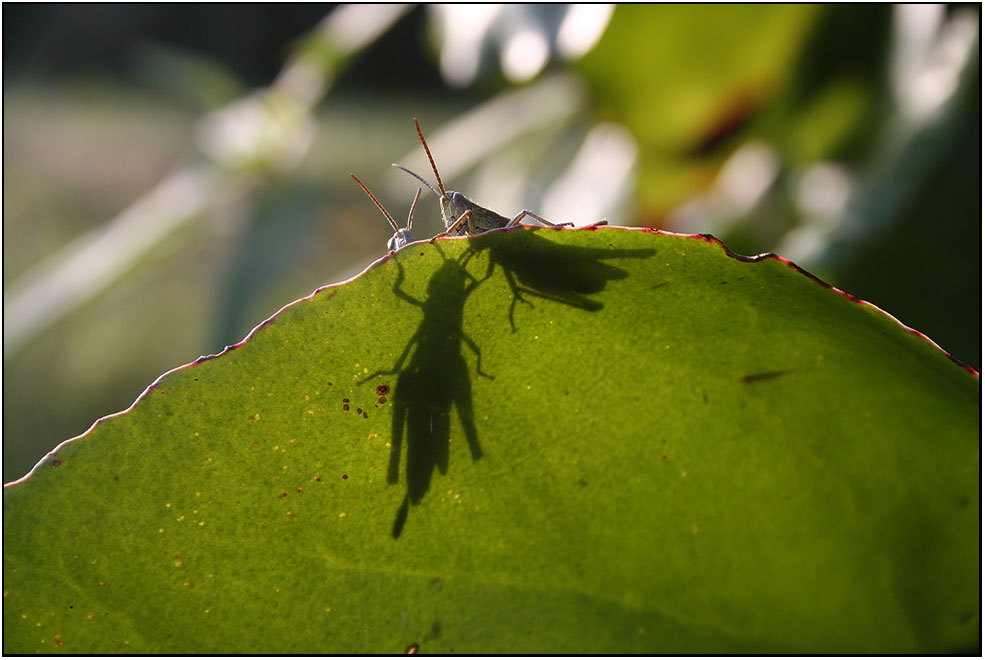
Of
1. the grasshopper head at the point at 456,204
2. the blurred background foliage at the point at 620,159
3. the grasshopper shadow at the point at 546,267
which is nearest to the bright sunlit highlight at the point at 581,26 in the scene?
the blurred background foliage at the point at 620,159

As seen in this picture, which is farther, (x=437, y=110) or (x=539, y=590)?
(x=437, y=110)

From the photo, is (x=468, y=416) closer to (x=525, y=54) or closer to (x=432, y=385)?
(x=432, y=385)

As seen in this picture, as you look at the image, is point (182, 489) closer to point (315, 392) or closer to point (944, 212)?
point (315, 392)

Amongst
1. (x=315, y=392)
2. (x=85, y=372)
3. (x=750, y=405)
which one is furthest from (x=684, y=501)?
(x=85, y=372)

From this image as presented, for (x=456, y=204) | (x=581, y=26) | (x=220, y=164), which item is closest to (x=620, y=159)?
(x=581, y=26)

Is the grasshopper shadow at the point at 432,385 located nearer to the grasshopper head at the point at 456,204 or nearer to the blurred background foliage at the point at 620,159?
the grasshopper head at the point at 456,204

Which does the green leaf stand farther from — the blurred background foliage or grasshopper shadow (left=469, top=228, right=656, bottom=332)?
the blurred background foliage

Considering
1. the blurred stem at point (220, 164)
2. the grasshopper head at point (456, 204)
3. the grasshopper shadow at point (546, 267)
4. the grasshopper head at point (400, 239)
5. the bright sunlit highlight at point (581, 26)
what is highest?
the blurred stem at point (220, 164)

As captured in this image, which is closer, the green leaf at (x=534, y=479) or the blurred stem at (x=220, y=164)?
the green leaf at (x=534, y=479)
